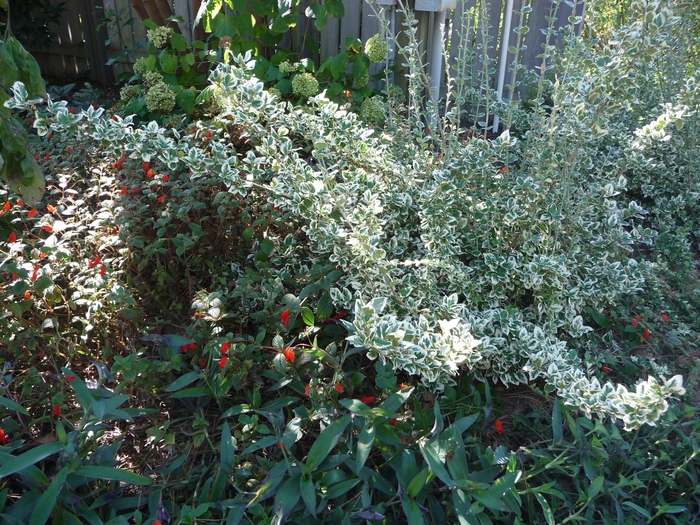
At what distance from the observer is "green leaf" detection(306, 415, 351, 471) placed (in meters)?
1.67

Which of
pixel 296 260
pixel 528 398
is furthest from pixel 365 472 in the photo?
pixel 296 260

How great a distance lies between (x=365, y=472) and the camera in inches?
67.6

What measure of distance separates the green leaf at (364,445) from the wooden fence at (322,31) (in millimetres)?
2533

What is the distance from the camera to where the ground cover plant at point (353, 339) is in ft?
5.63

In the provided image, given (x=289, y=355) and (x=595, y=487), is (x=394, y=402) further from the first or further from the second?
(x=595, y=487)

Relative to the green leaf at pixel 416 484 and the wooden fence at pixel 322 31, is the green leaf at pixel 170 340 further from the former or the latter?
the wooden fence at pixel 322 31

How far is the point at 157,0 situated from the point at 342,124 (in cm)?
313

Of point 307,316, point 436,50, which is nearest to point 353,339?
point 307,316

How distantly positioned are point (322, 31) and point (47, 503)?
13.5ft

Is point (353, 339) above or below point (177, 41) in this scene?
below

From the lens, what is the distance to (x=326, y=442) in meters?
1.70

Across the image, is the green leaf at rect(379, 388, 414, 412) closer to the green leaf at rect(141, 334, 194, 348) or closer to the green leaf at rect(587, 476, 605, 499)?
the green leaf at rect(587, 476, 605, 499)

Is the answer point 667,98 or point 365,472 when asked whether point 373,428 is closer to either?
point 365,472

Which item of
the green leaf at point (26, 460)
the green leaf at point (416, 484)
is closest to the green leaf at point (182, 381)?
the green leaf at point (26, 460)
